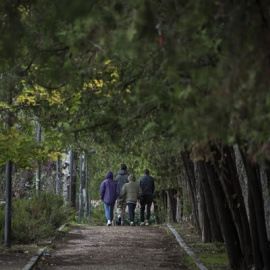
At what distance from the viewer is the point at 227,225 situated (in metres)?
14.7

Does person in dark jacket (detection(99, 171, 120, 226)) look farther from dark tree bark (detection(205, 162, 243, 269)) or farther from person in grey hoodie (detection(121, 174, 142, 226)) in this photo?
dark tree bark (detection(205, 162, 243, 269))

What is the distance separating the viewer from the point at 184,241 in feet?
68.9

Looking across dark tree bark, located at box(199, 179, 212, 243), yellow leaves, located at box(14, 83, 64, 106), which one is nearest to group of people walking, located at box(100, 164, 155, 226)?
dark tree bark, located at box(199, 179, 212, 243)

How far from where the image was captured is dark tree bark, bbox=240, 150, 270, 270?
489 inches

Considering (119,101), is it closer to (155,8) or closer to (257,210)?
(257,210)

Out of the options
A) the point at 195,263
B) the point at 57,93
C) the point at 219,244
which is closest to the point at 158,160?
the point at 219,244

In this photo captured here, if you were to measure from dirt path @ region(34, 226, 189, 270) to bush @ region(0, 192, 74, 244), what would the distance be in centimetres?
50

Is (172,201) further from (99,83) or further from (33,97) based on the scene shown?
(99,83)

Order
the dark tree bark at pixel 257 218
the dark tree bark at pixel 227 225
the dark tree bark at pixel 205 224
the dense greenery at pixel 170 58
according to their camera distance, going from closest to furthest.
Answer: the dense greenery at pixel 170 58, the dark tree bark at pixel 257 218, the dark tree bark at pixel 227 225, the dark tree bark at pixel 205 224

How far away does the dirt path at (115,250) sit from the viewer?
1588 centimetres

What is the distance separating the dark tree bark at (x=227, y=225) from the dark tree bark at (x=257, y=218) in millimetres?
1489

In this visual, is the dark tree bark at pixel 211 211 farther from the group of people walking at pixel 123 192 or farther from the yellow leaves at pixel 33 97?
the group of people walking at pixel 123 192

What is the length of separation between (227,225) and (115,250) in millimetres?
4970

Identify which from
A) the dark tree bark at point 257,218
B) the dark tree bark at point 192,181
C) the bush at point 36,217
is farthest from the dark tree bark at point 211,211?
the dark tree bark at point 257,218
